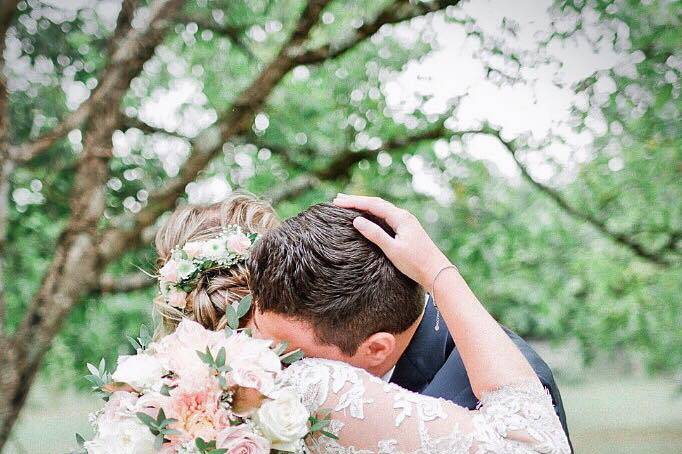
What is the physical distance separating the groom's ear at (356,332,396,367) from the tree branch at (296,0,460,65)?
3.03 metres

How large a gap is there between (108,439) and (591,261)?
503 cm

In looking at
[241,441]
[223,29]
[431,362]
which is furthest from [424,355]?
[223,29]

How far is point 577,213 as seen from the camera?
6023 millimetres

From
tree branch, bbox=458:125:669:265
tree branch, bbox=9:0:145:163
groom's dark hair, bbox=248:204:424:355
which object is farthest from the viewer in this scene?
tree branch, bbox=458:125:669:265

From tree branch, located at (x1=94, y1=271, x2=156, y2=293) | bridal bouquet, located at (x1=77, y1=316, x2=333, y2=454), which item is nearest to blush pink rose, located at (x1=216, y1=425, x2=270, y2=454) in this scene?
bridal bouquet, located at (x1=77, y1=316, x2=333, y2=454)

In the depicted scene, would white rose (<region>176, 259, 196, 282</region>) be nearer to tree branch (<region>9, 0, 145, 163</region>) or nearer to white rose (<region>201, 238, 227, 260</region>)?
white rose (<region>201, 238, 227, 260</region>)

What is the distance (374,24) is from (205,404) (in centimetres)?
386

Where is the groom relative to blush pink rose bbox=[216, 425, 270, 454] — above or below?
above

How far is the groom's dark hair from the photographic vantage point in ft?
7.06

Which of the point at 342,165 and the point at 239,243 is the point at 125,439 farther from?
the point at 342,165

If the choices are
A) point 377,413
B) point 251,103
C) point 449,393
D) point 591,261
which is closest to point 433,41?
point 251,103

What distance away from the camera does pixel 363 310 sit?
219cm

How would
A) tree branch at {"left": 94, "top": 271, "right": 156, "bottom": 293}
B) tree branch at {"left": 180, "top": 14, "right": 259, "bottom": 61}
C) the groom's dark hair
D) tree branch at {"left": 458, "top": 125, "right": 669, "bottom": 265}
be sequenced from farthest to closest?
tree branch at {"left": 180, "top": 14, "right": 259, "bottom": 61}, tree branch at {"left": 94, "top": 271, "right": 156, "bottom": 293}, tree branch at {"left": 458, "top": 125, "right": 669, "bottom": 265}, the groom's dark hair

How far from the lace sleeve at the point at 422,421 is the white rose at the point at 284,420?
0.29 ft
